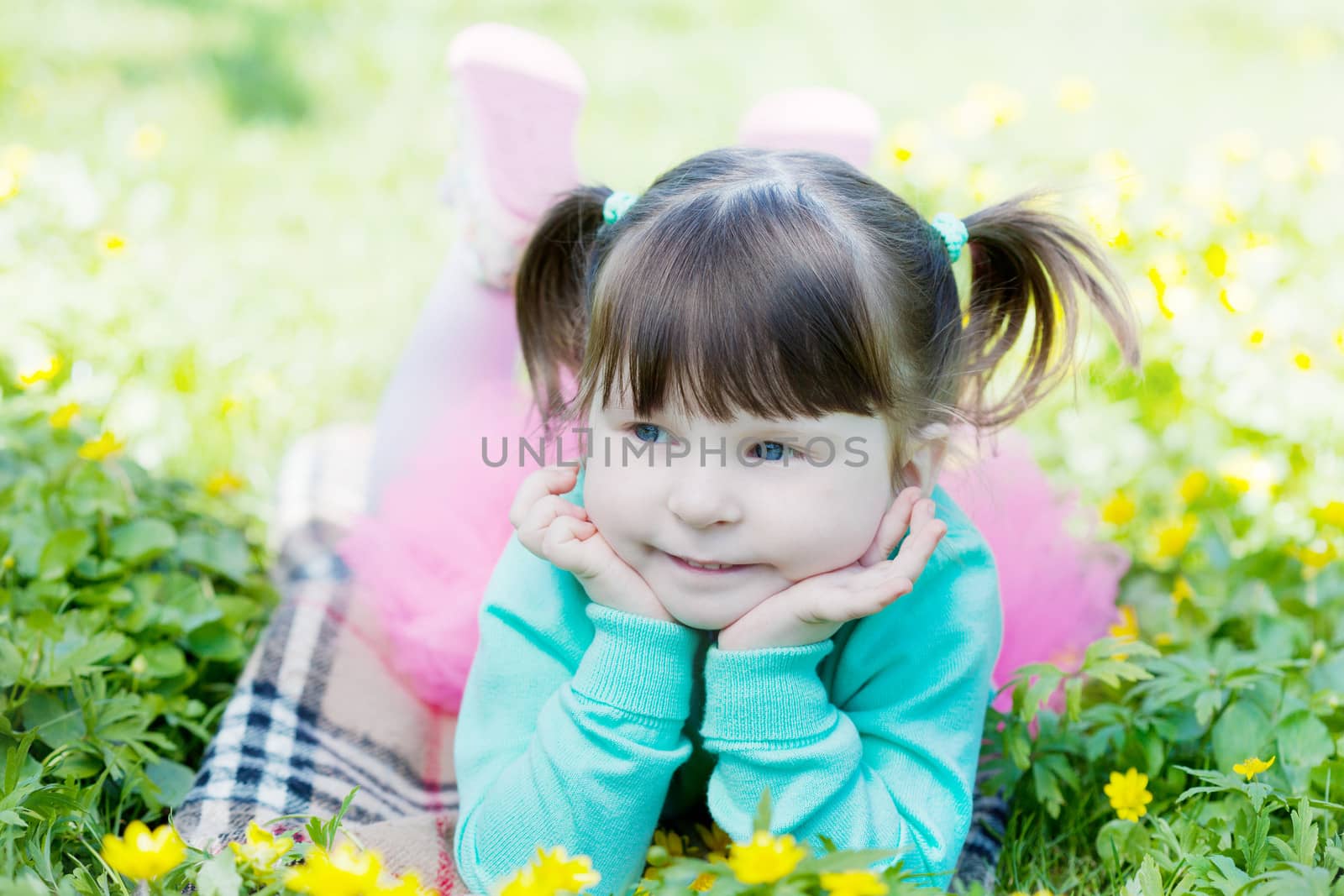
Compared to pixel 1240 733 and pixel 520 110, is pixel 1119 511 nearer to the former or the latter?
pixel 1240 733

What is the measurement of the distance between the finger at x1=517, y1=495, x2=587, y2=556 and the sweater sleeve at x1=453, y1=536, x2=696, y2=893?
10cm

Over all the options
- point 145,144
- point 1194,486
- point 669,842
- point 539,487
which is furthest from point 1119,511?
point 145,144

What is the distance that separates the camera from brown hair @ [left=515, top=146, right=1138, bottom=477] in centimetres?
127

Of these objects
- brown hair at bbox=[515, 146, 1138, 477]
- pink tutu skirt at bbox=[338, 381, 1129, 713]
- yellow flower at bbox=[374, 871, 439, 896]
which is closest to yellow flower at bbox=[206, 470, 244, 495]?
pink tutu skirt at bbox=[338, 381, 1129, 713]

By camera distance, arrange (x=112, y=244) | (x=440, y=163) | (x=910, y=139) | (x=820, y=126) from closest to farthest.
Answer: (x=820, y=126) → (x=112, y=244) → (x=910, y=139) → (x=440, y=163)

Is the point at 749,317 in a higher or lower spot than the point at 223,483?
higher

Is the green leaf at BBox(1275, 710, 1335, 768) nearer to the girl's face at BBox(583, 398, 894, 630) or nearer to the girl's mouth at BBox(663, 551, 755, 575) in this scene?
the girl's face at BBox(583, 398, 894, 630)

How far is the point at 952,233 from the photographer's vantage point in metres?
1.53

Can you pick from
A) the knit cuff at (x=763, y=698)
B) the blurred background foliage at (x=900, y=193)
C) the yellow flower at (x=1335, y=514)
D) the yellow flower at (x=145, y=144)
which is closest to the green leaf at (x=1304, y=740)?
the blurred background foliage at (x=900, y=193)

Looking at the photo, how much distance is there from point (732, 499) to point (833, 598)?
0.49ft

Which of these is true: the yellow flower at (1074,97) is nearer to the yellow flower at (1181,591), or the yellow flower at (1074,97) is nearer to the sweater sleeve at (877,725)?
the yellow flower at (1181,591)

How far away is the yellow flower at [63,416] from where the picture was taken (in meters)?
1.99

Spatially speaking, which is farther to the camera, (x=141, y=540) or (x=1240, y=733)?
(x=141, y=540)

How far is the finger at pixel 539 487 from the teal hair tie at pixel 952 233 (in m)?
0.53
